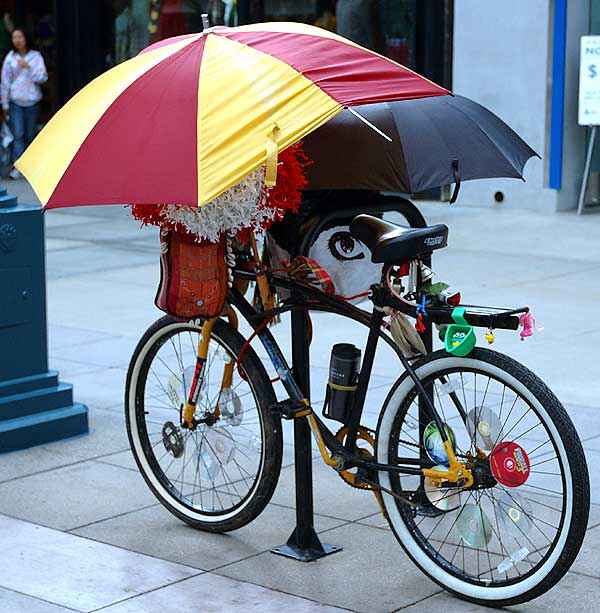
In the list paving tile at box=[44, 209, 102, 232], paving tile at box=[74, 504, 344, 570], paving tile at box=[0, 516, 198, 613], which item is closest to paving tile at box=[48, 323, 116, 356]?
paving tile at box=[74, 504, 344, 570]

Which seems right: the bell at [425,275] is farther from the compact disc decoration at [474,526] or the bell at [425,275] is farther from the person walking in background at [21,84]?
the person walking in background at [21,84]

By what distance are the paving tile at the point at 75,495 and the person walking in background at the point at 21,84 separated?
40.0 feet

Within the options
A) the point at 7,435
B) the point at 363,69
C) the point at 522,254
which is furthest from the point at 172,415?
the point at 522,254

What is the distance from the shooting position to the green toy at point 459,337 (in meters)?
3.84

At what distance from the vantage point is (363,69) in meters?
4.02

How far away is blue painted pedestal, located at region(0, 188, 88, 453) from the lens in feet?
18.9

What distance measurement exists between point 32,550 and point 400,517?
1.39 metres

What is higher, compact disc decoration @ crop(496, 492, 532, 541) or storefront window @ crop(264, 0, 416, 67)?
storefront window @ crop(264, 0, 416, 67)

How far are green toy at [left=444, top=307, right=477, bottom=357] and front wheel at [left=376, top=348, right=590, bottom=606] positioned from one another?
0.13ft

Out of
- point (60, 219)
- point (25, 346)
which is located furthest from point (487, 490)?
point (60, 219)

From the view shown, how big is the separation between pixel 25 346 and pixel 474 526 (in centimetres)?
268

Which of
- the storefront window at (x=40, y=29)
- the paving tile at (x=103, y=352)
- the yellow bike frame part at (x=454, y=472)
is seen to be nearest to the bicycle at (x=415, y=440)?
the yellow bike frame part at (x=454, y=472)

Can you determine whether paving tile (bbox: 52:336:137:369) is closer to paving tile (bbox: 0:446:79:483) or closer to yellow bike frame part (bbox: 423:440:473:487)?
paving tile (bbox: 0:446:79:483)

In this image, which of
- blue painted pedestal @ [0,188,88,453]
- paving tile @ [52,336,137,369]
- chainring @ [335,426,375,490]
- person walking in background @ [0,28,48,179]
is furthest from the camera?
person walking in background @ [0,28,48,179]
